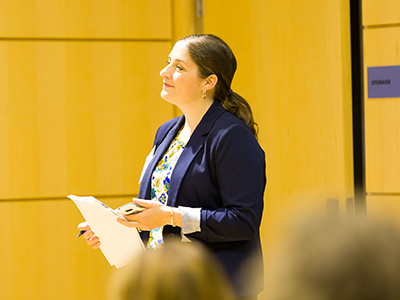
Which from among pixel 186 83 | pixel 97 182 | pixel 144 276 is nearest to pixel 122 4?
pixel 97 182

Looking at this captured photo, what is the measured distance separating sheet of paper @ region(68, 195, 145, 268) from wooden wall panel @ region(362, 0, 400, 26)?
178cm

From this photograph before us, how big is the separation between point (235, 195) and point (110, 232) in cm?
39

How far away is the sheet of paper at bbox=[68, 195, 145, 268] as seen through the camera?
51.3 inches

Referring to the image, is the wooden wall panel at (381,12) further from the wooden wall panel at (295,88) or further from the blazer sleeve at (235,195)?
the blazer sleeve at (235,195)

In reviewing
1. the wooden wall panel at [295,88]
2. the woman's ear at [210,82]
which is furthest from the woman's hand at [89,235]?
the wooden wall panel at [295,88]

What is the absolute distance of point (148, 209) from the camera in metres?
1.32

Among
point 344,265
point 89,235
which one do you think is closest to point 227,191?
point 89,235

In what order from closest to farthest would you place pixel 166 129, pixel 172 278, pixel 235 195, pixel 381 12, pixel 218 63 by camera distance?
pixel 172 278 → pixel 235 195 → pixel 218 63 → pixel 166 129 → pixel 381 12

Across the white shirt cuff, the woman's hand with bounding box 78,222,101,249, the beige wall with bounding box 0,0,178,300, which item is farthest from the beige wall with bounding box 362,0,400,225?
the woman's hand with bounding box 78,222,101,249

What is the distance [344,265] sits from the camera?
474mm

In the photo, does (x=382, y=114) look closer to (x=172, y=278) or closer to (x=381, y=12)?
(x=381, y=12)

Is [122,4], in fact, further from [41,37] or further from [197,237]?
[197,237]

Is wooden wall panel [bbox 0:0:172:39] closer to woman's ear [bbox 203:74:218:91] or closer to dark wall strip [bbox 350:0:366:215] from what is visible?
dark wall strip [bbox 350:0:366:215]

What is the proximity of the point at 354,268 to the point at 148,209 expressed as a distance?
35.6 inches
